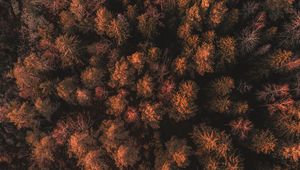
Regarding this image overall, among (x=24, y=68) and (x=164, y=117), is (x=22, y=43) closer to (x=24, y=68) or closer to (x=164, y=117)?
(x=24, y=68)

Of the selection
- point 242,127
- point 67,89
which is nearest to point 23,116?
point 67,89

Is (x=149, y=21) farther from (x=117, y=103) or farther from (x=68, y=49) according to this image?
(x=117, y=103)

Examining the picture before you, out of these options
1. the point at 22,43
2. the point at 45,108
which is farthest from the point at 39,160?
the point at 22,43

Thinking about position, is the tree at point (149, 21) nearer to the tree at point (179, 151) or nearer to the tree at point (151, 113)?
the tree at point (151, 113)

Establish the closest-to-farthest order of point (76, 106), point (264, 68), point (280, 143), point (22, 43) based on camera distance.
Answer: point (280, 143), point (264, 68), point (76, 106), point (22, 43)

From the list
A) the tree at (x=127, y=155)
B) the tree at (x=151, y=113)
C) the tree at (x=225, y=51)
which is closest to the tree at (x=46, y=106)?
the tree at (x=127, y=155)

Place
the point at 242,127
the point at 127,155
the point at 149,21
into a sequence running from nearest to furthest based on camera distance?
the point at 127,155, the point at 242,127, the point at 149,21

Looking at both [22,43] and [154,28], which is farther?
[22,43]

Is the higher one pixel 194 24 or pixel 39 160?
pixel 194 24
